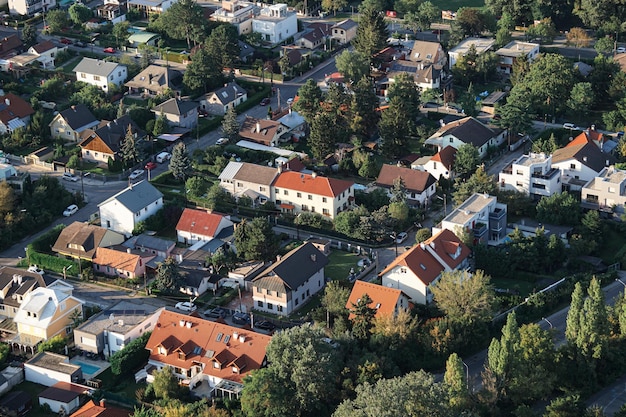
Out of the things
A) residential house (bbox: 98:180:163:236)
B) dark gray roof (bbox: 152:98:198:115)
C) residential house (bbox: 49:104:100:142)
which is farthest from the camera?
dark gray roof (bbox: 152:98:198:115)

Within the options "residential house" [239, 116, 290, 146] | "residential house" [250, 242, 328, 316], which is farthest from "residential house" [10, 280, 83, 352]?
"residential house" [239, 116, 290, 146]

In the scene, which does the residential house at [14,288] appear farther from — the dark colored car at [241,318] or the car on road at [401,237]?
the car on road at [401,237]

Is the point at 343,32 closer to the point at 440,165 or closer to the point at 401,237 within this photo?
the point at 440,165

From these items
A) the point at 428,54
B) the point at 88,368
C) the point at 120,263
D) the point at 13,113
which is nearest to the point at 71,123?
the point at 13,113

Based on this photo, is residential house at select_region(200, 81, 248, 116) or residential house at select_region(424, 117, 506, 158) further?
residential house at select_region(200, 81, 248, 116)

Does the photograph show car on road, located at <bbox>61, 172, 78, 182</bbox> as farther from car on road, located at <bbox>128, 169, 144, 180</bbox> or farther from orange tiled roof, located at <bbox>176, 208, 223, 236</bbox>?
orange tiled roof, located at <bbox>176, 208, 223, 236</bbox>
